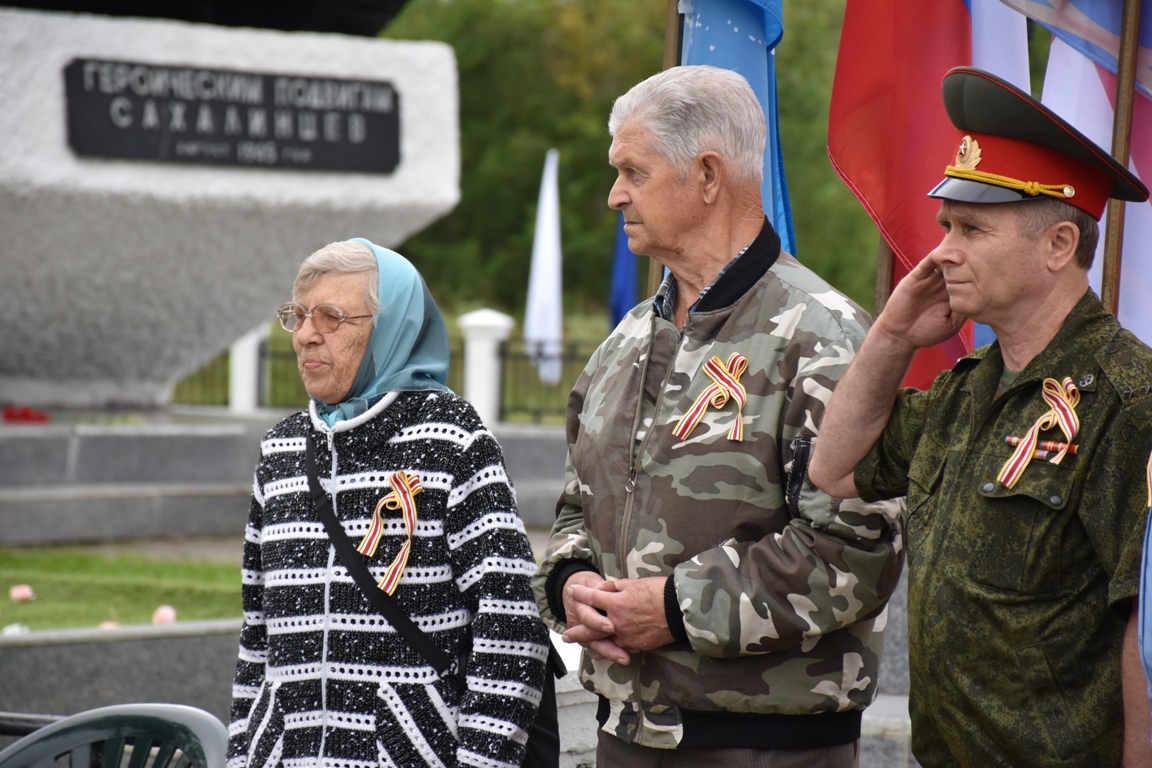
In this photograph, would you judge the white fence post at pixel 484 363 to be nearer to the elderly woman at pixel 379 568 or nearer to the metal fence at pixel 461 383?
the metal fence at pixel 461 383

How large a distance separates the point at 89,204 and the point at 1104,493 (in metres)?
8.14

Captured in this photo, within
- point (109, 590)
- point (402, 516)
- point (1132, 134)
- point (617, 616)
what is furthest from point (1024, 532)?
point (109, 590)

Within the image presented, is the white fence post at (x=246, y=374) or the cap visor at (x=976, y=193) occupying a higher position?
the cap visor at (x=976, y=193)

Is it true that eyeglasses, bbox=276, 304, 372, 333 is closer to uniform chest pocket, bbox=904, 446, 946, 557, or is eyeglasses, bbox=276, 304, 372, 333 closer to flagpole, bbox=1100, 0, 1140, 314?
uniform chest pocket, bbox=904, 446, 946, 557

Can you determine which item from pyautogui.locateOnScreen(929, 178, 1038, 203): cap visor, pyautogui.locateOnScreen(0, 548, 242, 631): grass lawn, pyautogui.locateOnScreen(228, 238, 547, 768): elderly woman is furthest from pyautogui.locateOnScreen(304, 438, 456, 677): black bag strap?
pyautogui.locateOnScreen(0, 548, 242, 631): grass lawn

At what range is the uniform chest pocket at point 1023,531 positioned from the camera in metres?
1.87

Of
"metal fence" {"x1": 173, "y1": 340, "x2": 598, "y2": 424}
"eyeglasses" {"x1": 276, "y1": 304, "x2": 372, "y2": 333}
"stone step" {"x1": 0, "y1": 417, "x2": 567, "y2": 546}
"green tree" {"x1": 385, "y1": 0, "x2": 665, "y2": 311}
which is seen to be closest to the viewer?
"eyeglasses" {"x1": 276, "y1": 304, "x2": 372, "y2": 333}

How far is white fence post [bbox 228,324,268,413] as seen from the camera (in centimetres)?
1581

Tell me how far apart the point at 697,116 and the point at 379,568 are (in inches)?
37.7

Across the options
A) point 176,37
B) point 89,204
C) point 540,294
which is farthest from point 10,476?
point 540,294

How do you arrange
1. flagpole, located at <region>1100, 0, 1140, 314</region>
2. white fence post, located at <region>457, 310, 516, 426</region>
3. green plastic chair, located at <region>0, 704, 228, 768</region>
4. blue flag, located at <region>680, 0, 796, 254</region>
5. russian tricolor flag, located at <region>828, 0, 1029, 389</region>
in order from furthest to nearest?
white fence post, located at <region>457, 310, 516, 426</region> < blue flag, located at <region>680, 0, 796, 254</region> < russian tricolor flag, located at <region>828, 0, 1029, 389</region> < flagpole, located at <region>1100, 0, 1140, 314</region> < green plastic chair, located at <region>0, 704, 228, 768</region>

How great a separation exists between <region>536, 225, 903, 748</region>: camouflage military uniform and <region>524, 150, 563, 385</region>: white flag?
521 inches

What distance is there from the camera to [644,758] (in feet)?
7.83

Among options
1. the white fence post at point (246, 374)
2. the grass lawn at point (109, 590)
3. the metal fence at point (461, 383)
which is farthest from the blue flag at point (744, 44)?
the white fence post at point (246, 374)
